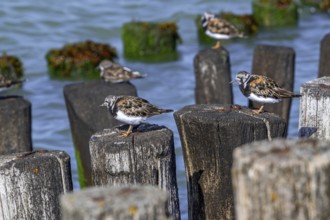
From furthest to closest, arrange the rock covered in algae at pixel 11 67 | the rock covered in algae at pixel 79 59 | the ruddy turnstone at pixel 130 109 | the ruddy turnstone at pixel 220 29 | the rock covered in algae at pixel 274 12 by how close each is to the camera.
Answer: the rock covered in algae at pixel 274 12 → the rock covered in algae at pixel 79 59 → the rock covered in algae at pixel 11 67 → the ruddy turnstone at pixel 220 29 → the ruddy turnstone at pixel 130 109

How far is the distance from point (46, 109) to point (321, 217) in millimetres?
12991

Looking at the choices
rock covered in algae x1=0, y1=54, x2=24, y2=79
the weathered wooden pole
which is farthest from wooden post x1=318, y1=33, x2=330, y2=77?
rock covered in algae x1=0, y1=54, x2=24, y2=79

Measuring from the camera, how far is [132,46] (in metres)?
19.9

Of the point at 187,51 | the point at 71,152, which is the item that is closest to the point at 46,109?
the point at 71,152

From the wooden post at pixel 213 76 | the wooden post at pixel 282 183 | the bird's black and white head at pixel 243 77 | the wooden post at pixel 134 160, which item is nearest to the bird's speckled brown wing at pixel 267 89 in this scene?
the bird's black and white head at pixel 243 77

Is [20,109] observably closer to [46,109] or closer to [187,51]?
[46,109]

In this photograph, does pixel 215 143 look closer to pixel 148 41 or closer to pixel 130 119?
pixel 130 119

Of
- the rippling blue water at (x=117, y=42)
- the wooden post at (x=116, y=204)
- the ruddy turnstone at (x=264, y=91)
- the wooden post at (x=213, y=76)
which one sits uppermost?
the wooden post at (x=116, y=204)

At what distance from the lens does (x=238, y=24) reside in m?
21.0

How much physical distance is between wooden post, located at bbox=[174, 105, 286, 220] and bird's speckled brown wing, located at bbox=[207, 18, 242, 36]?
759 cm

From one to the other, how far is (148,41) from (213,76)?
7.58 m

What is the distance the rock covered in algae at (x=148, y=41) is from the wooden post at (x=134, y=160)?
12352mm

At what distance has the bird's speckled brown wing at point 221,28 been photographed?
15609mm

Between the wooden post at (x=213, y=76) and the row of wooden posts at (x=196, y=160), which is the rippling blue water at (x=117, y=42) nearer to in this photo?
the wooden post at (x=213, y=76)
